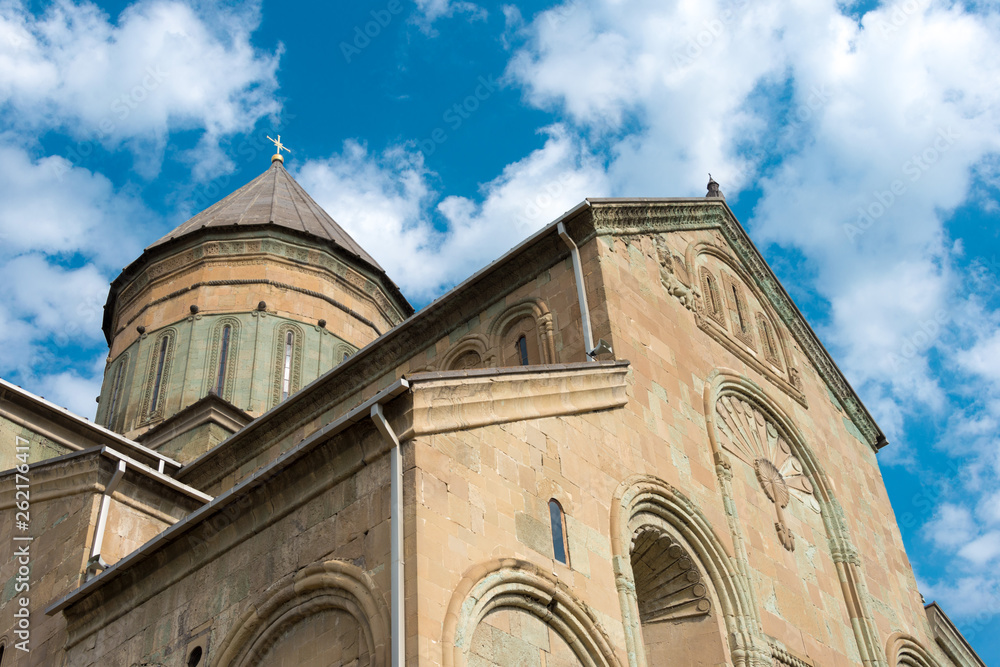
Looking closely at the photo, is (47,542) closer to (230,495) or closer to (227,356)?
(230,495)

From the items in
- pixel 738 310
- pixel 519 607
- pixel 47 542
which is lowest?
pixel 519 607

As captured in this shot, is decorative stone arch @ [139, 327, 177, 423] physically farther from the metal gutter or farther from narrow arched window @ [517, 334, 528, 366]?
narrow arched window @ [517, 334, 528, 366]

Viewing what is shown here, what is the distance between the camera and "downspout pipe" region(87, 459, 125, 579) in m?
10.3

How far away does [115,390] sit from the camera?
65.5 feet

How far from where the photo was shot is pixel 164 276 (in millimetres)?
20859

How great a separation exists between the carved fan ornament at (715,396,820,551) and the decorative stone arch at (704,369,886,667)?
6 cm

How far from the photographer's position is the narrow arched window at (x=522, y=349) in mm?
12148

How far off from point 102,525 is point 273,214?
11.9 m

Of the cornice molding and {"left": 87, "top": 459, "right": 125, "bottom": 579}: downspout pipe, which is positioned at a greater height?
the cornice molding

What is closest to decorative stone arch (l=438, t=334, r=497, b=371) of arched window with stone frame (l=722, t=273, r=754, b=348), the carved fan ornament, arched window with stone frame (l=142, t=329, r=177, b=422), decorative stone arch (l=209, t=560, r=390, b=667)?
the carved fan ornament

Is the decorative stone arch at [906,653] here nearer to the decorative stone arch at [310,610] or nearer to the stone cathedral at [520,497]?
the stone cathedral at [520,497]

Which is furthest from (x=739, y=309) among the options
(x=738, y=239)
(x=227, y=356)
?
(x=227, y=356)

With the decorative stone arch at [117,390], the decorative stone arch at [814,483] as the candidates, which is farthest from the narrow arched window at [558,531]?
the decorative stone arch at [117,390]

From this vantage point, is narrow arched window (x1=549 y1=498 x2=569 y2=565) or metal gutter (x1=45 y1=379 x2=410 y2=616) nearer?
metal gutter (x1=45 y1=379 x2=410 y2=616)
